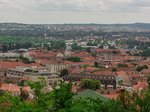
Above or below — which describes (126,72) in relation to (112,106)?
below

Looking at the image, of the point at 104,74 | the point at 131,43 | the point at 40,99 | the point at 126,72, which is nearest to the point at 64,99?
the point at 40,99

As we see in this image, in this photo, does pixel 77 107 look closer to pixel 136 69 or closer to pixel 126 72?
pixel 126 72

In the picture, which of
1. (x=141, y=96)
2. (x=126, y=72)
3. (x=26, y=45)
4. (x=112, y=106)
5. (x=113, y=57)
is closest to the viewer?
(x=112, y=106)

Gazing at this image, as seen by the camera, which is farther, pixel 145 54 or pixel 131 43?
pixel 131 43

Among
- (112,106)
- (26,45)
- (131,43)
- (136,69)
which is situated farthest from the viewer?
(131,43)

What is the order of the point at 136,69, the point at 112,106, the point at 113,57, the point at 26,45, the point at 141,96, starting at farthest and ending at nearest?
the point at 26,45, the point at 113,57, the point at 136,69, the point at 141,96, the point at 112,106

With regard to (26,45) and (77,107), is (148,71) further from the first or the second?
(26,45)

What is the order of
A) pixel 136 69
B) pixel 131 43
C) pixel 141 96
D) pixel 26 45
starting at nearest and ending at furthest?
pixel 141 96, pixel 136 69, pixel 26 45, pixel 131 43

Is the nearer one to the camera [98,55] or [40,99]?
[40,99]

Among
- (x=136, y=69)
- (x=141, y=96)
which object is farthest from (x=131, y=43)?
(x=141, y=96)
